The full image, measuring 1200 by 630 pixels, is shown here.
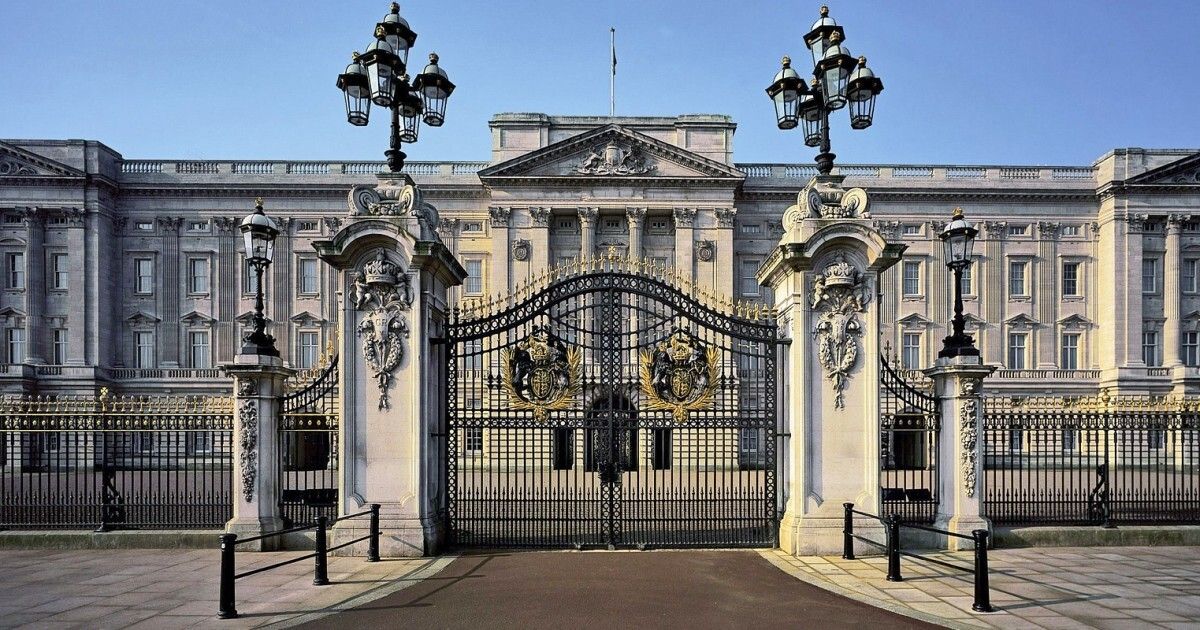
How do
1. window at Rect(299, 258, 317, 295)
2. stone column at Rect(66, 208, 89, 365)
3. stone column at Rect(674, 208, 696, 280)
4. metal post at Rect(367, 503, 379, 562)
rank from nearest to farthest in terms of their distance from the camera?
metal post at Rect(367, 503, 379, 562), stone column at Rect(66, 208, 89, 365), stone column at Rect(674, 208, 696, 280), window at Rect(299, 258, 317, 295)

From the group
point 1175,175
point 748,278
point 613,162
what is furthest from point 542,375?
point 1175,175

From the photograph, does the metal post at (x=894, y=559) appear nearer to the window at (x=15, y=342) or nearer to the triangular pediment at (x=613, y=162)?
the triangular pediment at (x=613, y=162)

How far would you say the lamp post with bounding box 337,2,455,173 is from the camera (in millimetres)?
12047

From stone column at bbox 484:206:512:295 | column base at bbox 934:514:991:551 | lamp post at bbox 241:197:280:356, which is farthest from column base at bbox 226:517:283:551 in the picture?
stone column at bbox 484:206:512:295

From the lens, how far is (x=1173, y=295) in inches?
1892

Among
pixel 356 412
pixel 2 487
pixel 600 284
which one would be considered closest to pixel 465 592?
pixel 356 412

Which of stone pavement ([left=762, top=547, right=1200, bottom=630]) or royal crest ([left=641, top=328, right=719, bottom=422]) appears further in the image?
royal crest ([left=641, top=328, right=719, bottom=422])

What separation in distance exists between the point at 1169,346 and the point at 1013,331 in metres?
9.57

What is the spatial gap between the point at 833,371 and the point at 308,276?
43.1m

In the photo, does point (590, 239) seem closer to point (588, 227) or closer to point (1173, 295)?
point (588, 227)

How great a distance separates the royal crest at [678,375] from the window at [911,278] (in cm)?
3978

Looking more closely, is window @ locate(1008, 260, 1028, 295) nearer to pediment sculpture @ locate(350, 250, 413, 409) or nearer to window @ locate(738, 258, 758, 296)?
window @ locate(738, 258, 758, 296)

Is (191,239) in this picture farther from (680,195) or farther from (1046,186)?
(1046,186)

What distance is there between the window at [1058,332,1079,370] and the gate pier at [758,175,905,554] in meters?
44.8
